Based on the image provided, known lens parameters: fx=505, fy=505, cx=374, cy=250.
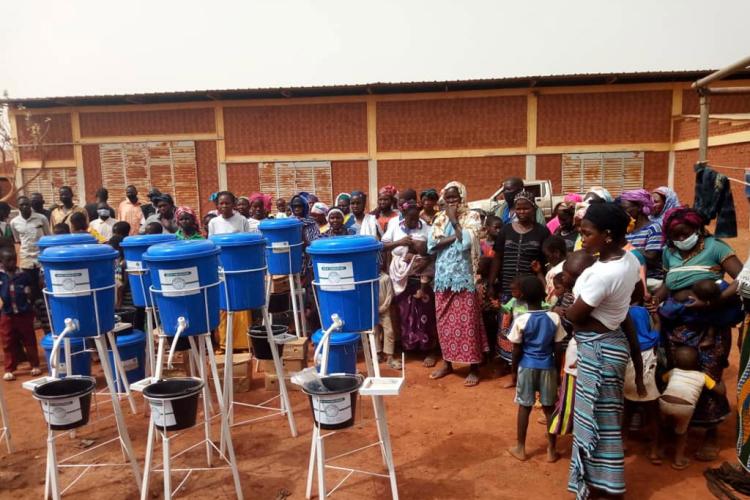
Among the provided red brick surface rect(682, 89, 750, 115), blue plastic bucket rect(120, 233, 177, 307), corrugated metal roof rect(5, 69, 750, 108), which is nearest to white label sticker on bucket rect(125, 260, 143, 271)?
blue plastic bucket rect(120, 233, 177, 307)

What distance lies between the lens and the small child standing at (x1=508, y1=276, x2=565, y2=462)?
354 cm

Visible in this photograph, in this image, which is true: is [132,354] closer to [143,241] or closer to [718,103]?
[143,241]

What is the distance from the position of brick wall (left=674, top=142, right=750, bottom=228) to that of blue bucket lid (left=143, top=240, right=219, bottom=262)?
468 inches

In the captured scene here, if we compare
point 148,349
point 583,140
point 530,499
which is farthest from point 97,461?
point 583,140

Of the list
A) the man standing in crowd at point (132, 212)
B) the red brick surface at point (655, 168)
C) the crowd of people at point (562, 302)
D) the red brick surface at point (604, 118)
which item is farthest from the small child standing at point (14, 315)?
the red brick surface at point (655, 168)

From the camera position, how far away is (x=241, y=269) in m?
3.65

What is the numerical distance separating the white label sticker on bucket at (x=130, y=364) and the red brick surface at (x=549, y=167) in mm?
13407

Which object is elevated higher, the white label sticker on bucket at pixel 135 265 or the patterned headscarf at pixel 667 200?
the patterned headscarf at pixel 667 200

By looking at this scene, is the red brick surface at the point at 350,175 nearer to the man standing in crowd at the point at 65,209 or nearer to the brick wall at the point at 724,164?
the man standing in crowd at the point at 65,209

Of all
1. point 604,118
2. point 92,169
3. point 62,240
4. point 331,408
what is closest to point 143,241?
point 62,240

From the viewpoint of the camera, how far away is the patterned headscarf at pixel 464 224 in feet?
16.3

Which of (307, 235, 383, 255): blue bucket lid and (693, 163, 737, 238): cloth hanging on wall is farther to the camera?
(693, 163, 737, 238): cloth hanging on wall

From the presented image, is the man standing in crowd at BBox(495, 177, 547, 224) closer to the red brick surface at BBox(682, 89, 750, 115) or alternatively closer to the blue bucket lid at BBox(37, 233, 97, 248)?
the blue bucket lid at BBox(37, 233, 97, 248)

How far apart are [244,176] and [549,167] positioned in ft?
31.7
